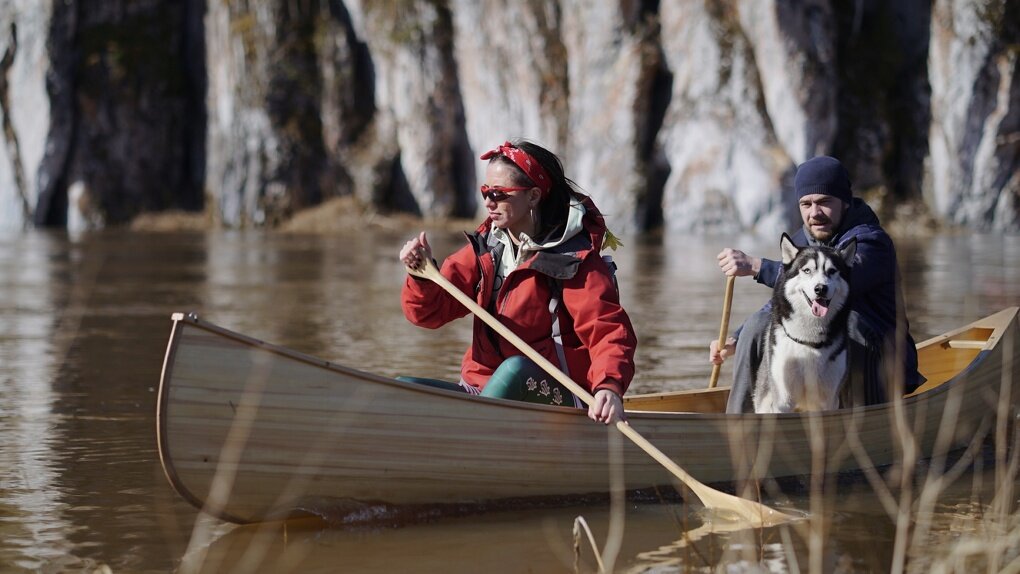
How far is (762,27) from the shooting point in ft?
134

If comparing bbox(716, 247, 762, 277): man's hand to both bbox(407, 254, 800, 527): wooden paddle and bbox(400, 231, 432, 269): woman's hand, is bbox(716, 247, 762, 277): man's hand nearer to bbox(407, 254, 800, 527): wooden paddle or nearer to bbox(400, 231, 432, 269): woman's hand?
bbox(407, 254, 800, 527): wooden paddle

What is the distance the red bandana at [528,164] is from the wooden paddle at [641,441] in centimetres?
55

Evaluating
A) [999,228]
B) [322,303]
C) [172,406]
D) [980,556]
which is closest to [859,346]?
[980,556]

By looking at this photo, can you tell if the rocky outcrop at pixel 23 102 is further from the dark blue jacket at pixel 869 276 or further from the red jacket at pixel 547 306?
the dark blue jacket at pixel 869 276

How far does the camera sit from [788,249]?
582 cm

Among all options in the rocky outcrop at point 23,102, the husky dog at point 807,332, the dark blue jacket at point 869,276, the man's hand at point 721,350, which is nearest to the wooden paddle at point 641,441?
the husky dog at point 807,332

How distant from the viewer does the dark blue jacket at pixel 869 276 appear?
5.84 m

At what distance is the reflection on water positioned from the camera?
4930mm

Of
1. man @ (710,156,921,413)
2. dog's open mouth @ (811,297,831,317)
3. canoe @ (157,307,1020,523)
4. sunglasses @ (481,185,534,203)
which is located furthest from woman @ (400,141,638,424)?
dog's open mouth @ (811,297,831,317)

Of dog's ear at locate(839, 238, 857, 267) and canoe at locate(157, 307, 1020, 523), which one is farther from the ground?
dog's ear at locate(839, 238, 857, 267)

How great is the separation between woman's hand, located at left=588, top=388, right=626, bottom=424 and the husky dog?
1.16m

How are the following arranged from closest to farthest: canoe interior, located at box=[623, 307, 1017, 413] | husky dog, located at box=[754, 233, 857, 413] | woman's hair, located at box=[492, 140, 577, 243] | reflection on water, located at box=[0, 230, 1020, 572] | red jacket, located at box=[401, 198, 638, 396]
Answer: reflection on water, located at box=[0, 230, 1020, 572] → red jacket, located at box=[401, 198, 638, 396] → woman's hair, located at box=[492, 140, 577, 243] → husky dog, located at box=[754, 233, 857, 413] → canoe interior, located at box=[623, 307, 1017, 413]

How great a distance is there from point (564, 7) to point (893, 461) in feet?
132

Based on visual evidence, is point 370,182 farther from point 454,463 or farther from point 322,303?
point 454,463
